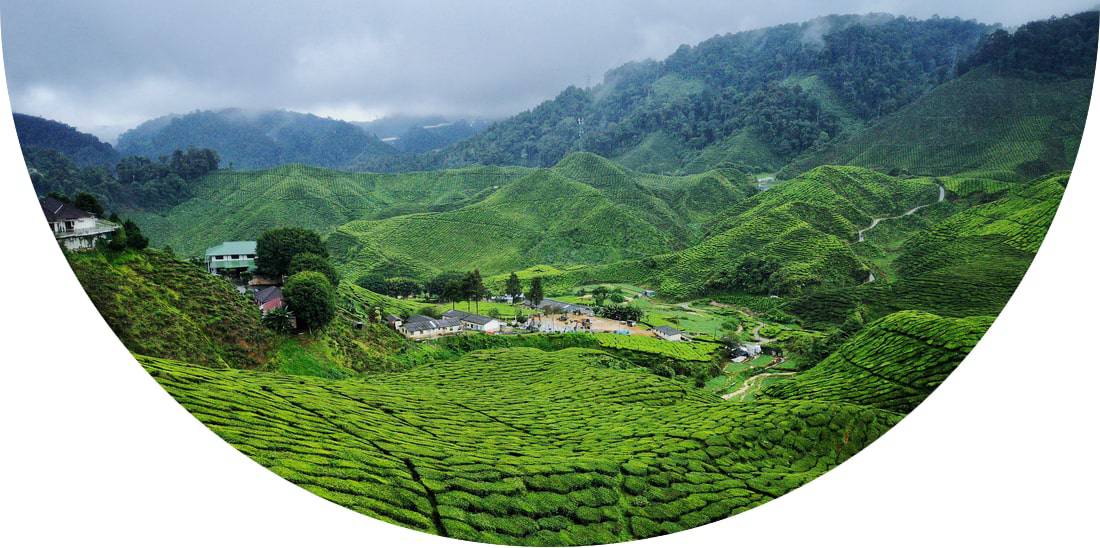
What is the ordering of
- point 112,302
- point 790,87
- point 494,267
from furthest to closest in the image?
point 494,267 → point 790,87 → point 112,302

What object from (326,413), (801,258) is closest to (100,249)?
(326,413)

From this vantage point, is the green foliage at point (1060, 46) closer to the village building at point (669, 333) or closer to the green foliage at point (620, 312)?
the village building at point (669, 333)

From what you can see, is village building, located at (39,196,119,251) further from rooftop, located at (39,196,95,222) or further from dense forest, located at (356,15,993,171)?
dense forest, located at (356,15,993,171)

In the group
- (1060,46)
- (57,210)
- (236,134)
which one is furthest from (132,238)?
(1060,46)

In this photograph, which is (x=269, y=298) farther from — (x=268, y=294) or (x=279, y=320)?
(x=279, y=320)

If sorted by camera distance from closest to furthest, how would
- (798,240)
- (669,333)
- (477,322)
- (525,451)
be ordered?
1. (525,451)
2. (669,333)
3. (798,240)
4. (477,322)

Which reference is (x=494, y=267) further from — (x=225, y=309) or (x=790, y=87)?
(x=225, y=309)

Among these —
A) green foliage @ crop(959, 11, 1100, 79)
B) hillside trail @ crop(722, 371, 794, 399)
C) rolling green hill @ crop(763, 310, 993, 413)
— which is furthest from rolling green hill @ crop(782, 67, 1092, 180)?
hillside trail @ crop(722, 371, 794, 399)
